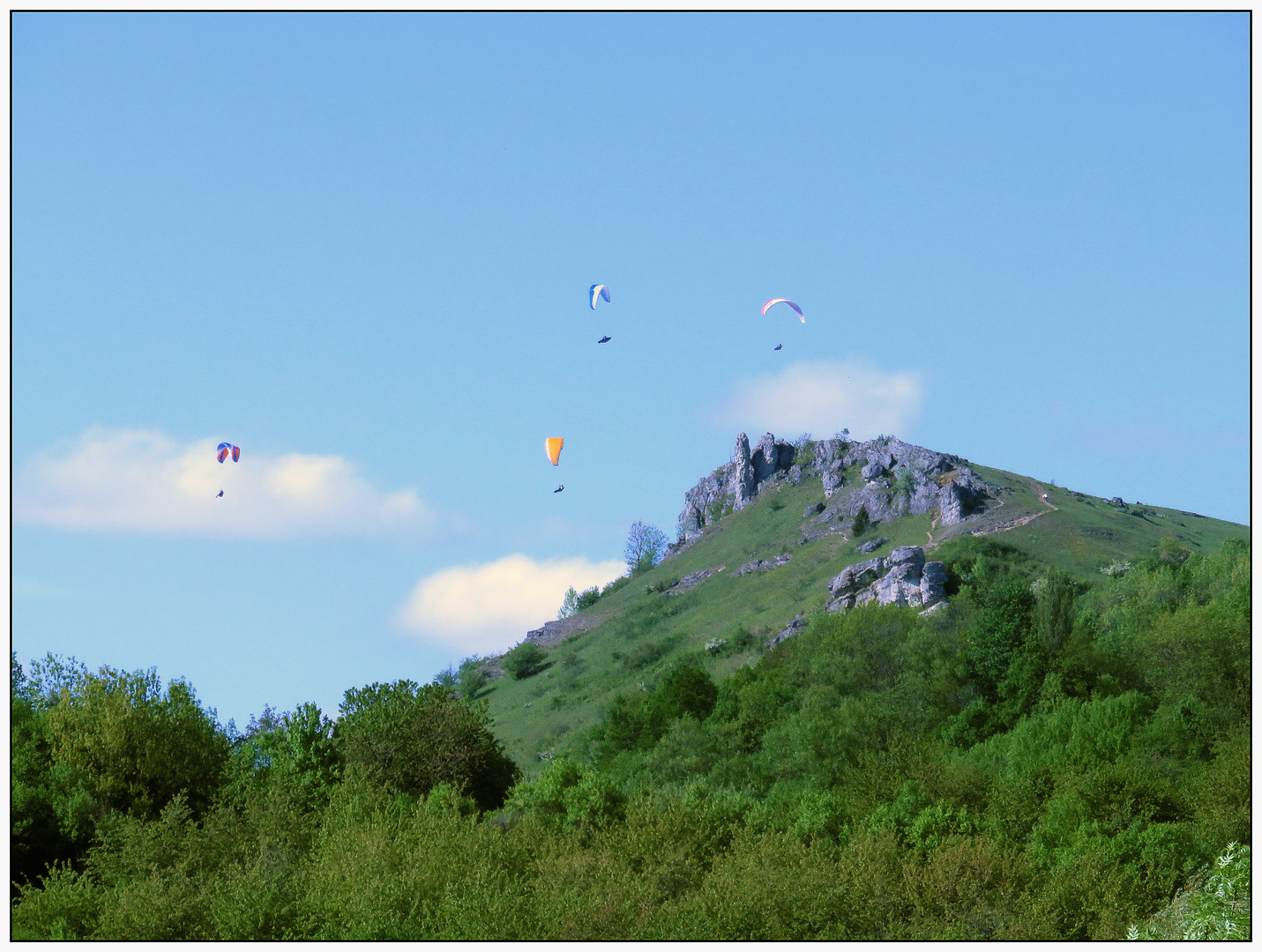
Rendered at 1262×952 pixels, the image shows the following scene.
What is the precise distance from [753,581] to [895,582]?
46.3 m

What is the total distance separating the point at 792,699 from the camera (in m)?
78.8

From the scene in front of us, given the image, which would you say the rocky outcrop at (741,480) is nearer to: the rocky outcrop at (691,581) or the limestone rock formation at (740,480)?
the limestone rock formation at (740,480)

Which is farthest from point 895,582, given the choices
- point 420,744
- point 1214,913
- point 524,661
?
point 1214,913

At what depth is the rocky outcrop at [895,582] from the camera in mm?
102562

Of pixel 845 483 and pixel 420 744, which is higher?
pixel 845 483

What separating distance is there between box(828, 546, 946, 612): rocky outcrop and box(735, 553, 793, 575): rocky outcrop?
34.3 metres

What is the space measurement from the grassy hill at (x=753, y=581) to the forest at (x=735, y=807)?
1052 inches

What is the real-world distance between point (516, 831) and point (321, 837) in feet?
21.2

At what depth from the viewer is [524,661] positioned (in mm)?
149250

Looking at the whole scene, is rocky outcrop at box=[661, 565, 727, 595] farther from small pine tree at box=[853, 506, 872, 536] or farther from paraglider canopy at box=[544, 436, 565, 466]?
paraglider canopy at box=[544, 436, 565, 466]

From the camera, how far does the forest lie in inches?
1427

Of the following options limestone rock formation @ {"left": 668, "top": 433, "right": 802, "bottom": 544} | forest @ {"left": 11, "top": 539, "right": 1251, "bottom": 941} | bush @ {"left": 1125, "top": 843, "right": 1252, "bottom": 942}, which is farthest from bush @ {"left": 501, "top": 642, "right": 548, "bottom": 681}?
bush @ {"left": 1125, "top": 843, "right": 1252, "bottom": 942}

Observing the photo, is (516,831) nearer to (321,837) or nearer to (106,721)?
(321,837)

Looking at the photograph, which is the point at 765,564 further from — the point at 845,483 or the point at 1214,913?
the point at 1214,913
